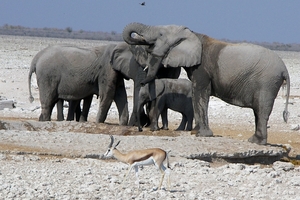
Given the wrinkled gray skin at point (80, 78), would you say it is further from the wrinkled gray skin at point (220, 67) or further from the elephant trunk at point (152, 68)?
the wrinkled gray skin at point (220, 67)

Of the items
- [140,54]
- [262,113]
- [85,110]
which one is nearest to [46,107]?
[85,110]

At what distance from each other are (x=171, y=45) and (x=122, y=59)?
210 centimetres

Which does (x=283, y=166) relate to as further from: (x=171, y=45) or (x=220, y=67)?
(x=171, y=45)

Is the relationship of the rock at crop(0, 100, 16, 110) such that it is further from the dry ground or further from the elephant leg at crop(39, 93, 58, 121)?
the elephant leg at crop(39, 93, 58, 121)

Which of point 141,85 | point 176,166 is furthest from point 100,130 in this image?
point 176,166

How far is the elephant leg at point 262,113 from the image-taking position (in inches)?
520

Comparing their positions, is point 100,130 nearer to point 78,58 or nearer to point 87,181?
point 78,58

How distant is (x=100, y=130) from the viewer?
571 inches

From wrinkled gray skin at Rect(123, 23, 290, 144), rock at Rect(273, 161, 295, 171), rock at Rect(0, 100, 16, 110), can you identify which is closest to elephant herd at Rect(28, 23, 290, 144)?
wrinkled gray skin at Rect(123, 23, 290, 144)

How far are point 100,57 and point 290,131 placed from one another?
4685 mm

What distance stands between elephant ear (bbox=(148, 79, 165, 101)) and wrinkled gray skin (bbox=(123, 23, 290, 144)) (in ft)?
4.20

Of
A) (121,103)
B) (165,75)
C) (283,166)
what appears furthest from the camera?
(121,103)

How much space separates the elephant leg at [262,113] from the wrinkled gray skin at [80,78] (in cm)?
343

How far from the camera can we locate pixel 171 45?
1380 centimetres
